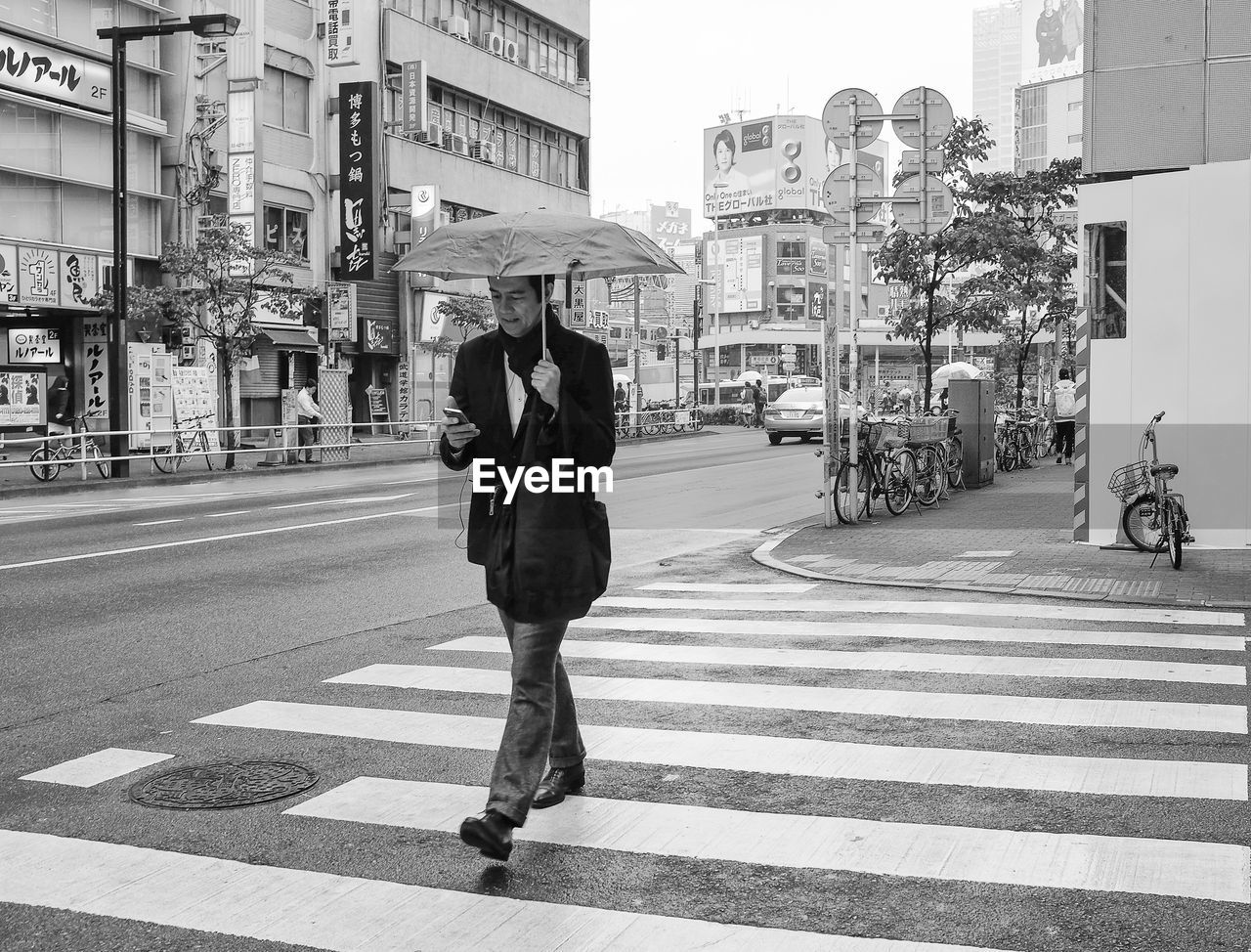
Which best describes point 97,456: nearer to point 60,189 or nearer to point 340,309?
point 60,189

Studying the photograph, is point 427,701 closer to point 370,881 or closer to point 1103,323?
point 370,881

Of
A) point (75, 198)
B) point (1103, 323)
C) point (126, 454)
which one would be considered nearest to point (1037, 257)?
point (1103, 323)

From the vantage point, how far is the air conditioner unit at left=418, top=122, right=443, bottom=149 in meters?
43.4

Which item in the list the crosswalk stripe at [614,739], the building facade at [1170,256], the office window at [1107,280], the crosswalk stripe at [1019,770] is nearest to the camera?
the crosswalk stripe at [1019,770]

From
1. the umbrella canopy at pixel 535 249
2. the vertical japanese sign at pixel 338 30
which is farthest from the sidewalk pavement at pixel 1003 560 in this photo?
the vertical japanese sign at pixel 338 30

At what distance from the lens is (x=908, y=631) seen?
8.91m

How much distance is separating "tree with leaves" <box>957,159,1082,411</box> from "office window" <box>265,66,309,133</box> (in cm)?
2053

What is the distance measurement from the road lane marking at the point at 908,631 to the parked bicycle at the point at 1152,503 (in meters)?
3.21

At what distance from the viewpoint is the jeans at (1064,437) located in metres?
28.2

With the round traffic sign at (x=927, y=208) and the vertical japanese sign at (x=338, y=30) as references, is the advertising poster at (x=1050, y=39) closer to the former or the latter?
the vertical japanese sign at (x=338, y=30)

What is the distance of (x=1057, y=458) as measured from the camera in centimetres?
2953

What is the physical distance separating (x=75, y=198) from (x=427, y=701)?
2717 cm

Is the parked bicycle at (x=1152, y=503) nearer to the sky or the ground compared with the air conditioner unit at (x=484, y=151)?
nearer to the ground

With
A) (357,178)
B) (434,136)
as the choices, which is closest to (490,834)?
(357,178)
